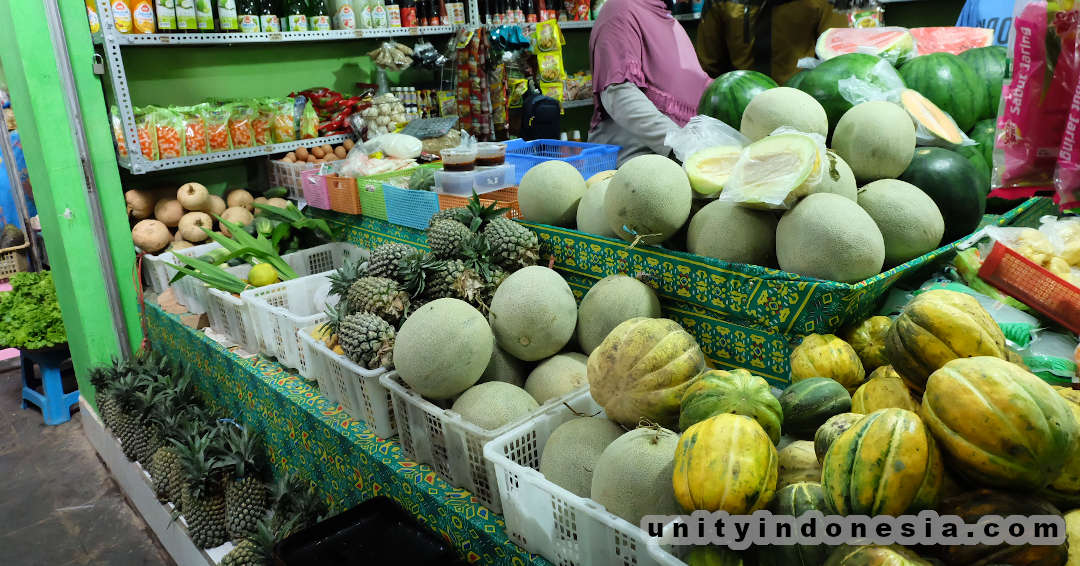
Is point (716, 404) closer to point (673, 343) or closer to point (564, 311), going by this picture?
point (673, 343)

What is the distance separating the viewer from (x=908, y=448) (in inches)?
32.1

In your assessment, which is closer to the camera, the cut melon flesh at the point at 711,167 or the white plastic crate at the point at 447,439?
the white plastic crate at the point at 447,439

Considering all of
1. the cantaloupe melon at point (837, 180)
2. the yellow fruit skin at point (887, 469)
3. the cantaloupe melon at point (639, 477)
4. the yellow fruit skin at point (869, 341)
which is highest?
the cantaloupe melon at point (837, 180)

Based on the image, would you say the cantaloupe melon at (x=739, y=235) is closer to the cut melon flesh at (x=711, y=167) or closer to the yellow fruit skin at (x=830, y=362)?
the cut melon flesh at (x=711, y=167)

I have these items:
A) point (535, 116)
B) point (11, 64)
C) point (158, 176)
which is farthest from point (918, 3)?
point (11, 64)

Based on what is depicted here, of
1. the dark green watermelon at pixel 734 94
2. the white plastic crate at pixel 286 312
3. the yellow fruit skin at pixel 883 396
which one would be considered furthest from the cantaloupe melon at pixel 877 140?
the white plastic crate at pixel 286 312

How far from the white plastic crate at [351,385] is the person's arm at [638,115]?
1.71m

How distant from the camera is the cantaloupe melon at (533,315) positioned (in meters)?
1.66

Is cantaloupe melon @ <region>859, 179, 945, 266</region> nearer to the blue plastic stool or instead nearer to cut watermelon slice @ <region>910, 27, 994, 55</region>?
cut watermelon slice @ <region>910, 27, 994, 55</region>

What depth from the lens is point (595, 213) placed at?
1884mm

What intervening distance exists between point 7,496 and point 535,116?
3685 millimetres

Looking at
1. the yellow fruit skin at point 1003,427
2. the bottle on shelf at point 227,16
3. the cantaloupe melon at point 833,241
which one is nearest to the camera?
the yellow fruit skin at point 1003,427

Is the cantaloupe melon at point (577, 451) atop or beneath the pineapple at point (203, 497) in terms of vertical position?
atop

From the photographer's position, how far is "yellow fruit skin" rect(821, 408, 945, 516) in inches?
31.8
